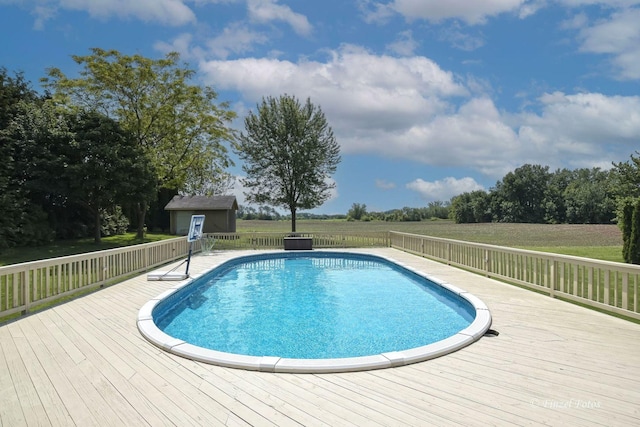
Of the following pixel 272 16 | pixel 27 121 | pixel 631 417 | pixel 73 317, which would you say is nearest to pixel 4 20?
pixel 27 121

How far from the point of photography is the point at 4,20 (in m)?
11.3

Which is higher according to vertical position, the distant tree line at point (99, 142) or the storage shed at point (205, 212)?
the distant tree line at point (99, 142)

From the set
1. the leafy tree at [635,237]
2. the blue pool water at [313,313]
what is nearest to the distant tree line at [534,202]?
the leafy tree at [635,237]

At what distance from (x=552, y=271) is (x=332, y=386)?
482 centimetres

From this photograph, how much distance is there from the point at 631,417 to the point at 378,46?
1222 centimetres

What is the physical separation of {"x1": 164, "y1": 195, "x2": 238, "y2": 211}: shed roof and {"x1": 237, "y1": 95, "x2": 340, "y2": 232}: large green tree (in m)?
3.27

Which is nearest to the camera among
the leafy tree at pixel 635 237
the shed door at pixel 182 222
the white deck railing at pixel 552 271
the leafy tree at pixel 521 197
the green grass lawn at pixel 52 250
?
the white deck railing at pixel 552 271

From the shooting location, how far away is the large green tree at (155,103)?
1833 centimetres

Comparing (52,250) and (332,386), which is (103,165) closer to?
(52,250)

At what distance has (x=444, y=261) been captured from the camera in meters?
10.2

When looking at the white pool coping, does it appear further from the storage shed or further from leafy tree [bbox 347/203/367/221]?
leafy tree [bbox 347/203/367/221]

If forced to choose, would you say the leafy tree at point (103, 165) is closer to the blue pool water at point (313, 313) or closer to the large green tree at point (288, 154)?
Answer: the large green tree at point (288, 154)

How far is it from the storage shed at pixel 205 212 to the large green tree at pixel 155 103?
142 inches

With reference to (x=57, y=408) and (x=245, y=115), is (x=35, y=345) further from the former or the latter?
(x=245, y=115)
